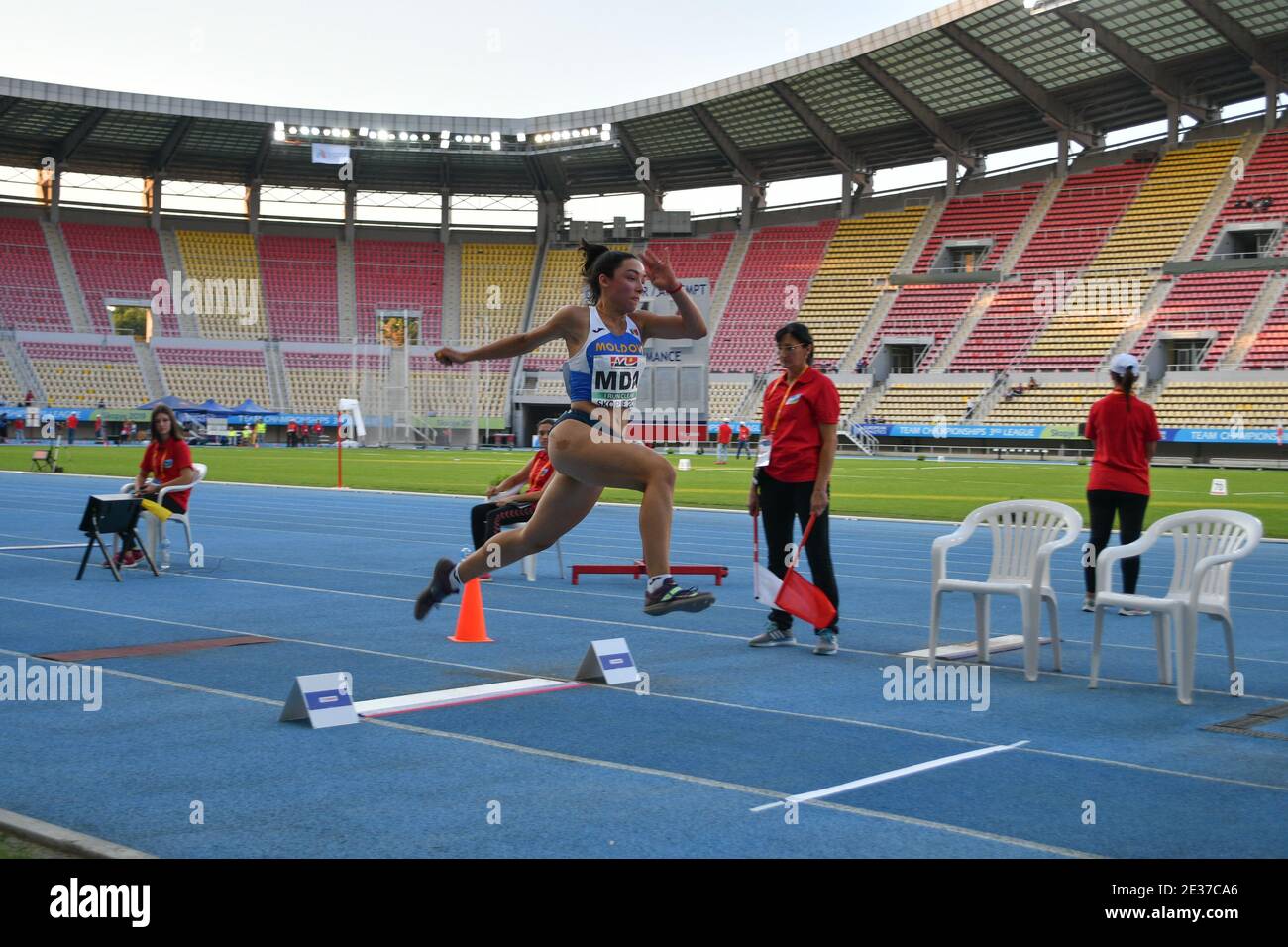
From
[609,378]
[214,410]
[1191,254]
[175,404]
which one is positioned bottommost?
[609,378]

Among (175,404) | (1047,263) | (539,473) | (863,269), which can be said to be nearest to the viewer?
(539,473)

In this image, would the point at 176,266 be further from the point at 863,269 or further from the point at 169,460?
the point at 169,460

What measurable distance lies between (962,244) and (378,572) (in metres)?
49.0

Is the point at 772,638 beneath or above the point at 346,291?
beneath

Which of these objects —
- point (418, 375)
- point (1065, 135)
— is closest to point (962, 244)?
point (1065, 135)

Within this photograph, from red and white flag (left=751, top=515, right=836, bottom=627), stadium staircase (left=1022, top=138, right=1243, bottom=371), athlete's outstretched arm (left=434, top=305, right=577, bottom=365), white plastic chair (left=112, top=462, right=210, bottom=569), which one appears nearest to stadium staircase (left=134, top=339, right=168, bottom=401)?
stadium staircase (left=1022, top=138, right=1243, bottom=371)

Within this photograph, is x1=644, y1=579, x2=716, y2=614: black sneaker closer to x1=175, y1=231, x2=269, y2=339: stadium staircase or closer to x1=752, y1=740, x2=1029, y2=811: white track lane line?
x1=752, y1=740, x2=1029, y2=811: white track lane line

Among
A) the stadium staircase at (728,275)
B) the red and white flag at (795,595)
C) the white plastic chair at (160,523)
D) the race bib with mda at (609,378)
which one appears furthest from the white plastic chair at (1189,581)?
the stadium staircase at (728,275)

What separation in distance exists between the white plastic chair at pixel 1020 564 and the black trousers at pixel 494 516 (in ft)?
14.0

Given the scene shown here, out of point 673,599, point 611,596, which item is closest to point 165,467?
point 611,596

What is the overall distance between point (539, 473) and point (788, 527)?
407cm

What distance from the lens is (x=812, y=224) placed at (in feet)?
214

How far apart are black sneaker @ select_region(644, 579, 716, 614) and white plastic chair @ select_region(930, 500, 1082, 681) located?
1.97 metres

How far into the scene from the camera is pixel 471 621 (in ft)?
29.1
